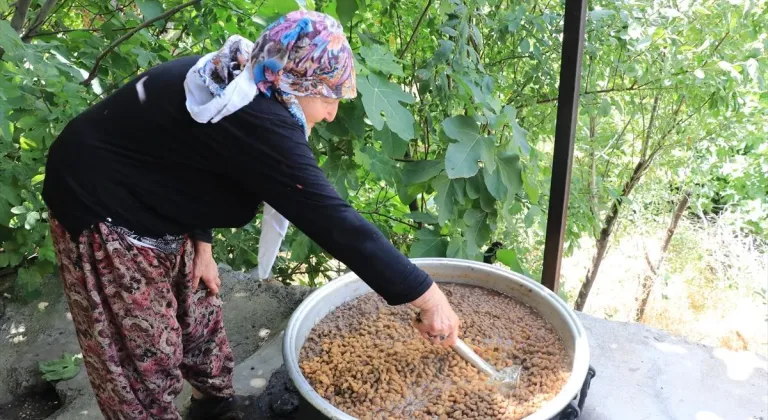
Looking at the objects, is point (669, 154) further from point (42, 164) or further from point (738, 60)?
point (42, 164)

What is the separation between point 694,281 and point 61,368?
467 centimetres

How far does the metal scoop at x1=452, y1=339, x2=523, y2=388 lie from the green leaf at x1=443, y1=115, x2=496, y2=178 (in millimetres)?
591

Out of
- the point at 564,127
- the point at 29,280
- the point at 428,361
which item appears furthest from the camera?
the point at 29,280

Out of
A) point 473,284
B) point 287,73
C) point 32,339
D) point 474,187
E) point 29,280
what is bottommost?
point 32,339

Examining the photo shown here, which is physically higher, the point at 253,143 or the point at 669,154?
the point at 253,143

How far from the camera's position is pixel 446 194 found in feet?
7.00

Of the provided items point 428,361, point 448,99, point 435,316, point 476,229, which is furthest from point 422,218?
point 435,316

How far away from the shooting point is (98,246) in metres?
1.45

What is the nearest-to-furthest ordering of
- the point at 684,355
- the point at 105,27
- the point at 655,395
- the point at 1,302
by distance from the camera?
the point at 655,395, the point at 684,355, the point at 105,27, the point at 1,302

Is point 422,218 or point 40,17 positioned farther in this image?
point 422,218

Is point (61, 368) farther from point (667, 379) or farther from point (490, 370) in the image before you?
point (667, 379)

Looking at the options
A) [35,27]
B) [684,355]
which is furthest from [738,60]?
[35,27]

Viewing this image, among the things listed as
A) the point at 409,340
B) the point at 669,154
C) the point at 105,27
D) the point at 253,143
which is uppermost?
the point at 253,143

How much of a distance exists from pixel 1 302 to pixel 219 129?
2357 mm
